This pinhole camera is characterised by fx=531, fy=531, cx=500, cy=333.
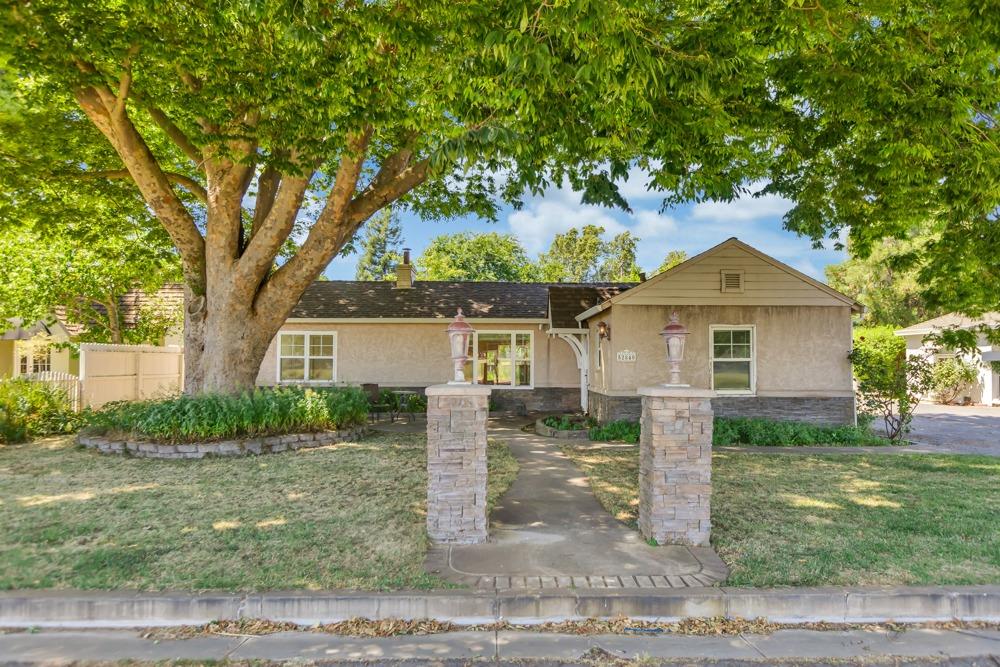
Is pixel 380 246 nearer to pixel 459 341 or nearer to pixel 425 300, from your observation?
pixel 425 300

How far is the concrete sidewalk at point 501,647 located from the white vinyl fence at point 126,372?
10093 millimetres

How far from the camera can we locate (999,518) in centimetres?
596

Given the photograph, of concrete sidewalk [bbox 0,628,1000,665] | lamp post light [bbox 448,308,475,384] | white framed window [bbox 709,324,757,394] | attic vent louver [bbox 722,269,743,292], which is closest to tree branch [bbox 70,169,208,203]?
lamp post light [bbox 448,308,475,384]

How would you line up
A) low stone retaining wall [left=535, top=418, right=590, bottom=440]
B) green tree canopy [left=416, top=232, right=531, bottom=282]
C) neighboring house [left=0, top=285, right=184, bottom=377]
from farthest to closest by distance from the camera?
green tree canopy [left=416, top=232, right=531, bottom=282]
neighboring house [left=0, top=285, right=184, bottom=377]
low stone retaining wall [left=535, top=418, right=590, bottom=440]

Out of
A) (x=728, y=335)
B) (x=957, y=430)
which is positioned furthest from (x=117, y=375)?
(x=957, y=430)

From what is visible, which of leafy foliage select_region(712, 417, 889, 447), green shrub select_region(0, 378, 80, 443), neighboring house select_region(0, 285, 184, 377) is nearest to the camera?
green shrub select_region(0, 378, 80, 443)

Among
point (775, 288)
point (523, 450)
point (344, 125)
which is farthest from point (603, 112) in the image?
point (775, 288)

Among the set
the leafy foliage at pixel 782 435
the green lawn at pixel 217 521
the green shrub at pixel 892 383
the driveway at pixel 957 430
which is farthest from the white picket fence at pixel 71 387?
the driveway at pixel 957 430

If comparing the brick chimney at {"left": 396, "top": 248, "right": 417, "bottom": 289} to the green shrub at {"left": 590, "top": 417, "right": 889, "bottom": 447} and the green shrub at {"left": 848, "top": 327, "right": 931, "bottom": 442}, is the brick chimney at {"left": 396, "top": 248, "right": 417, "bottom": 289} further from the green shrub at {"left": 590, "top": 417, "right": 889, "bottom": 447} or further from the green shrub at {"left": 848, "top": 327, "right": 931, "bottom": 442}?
the green shrub at {"left": 848, "top": 327, "right": 931, "bottom": 442}

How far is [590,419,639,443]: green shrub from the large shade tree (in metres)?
4.91

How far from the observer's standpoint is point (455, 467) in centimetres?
516

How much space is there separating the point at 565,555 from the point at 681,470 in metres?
1.37

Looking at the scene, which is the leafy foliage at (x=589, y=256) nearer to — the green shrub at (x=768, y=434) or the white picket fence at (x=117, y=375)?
the white picket fence at (x=117, y=375)

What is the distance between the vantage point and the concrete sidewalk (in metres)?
3.50
